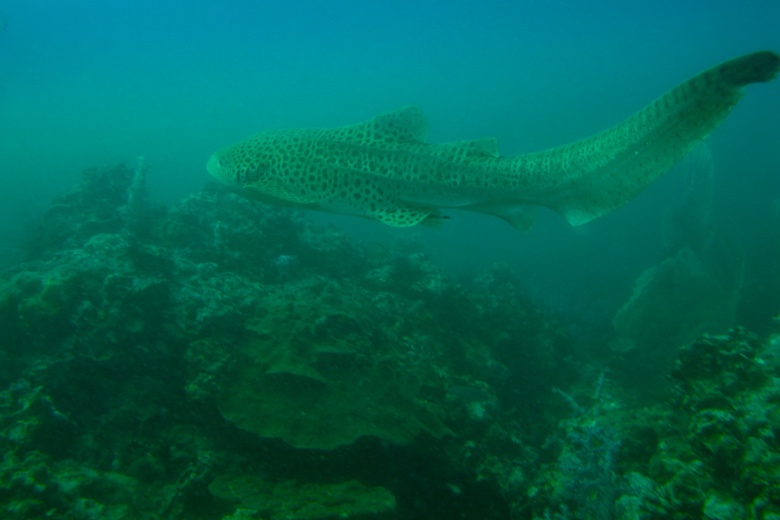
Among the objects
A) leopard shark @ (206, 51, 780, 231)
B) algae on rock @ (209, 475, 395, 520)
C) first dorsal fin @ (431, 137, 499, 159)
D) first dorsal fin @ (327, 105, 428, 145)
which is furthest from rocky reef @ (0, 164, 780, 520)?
first dorsal fin @ (431, 137, 499, 159)

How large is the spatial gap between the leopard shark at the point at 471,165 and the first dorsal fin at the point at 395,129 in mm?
13

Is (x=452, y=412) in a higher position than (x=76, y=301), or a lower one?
lower

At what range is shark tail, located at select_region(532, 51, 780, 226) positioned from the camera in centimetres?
282

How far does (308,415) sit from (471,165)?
3.38 m

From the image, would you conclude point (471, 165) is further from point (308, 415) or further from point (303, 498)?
point (303, 498)

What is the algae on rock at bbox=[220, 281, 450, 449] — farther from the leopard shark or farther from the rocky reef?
the leopard shark

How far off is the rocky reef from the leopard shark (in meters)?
1.98

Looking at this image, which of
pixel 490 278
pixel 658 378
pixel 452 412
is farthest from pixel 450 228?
pixel 452 412

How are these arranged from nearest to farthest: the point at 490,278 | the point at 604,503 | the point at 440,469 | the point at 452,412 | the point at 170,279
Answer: the point at 604,503 < the point at 440,469 < the point at 452,412 < the point at 170,279 < the point at 490,278

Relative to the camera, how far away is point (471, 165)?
423 centimetres

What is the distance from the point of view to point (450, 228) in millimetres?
32719

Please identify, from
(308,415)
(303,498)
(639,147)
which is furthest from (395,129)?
(303,498)

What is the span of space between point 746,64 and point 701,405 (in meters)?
3.10

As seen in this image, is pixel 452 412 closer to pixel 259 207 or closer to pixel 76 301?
pixel 76 301
